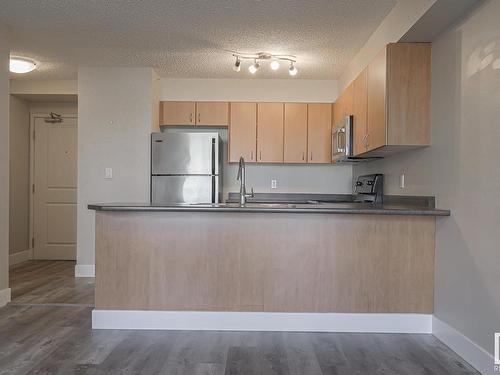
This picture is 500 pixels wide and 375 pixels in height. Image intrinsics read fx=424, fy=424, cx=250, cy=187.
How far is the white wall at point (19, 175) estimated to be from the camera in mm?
5812

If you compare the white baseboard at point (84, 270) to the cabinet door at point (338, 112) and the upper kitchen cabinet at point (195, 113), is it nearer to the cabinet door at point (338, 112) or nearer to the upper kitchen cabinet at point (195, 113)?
the upper kitchen cabinet at point (195, 113)

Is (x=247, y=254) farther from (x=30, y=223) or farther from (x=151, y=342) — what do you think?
(x=30, y=223)

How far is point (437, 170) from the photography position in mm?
2889

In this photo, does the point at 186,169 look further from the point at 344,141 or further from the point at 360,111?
the point at 360,111

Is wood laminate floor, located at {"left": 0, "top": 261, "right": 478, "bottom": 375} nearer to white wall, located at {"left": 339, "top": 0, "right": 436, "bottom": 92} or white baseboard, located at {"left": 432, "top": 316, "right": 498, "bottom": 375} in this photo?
white baseboard, located at {"left": 432, "top": 316, "right": 498, "bottom": 375}

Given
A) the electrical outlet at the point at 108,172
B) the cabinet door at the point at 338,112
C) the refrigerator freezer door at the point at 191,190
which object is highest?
the cabinet door at the point at 338,112

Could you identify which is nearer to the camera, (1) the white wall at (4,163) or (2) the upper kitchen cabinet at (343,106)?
(1) the white wall at (4,163)

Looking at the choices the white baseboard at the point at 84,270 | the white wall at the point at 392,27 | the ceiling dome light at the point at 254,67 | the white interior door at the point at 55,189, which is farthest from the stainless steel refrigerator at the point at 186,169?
the white interior door at the point at 55,189

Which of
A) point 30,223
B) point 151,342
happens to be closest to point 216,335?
point 151,342

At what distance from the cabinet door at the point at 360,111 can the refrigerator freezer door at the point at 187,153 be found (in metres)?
1.55

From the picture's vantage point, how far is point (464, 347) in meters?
2.52

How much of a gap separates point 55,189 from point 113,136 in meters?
1.98

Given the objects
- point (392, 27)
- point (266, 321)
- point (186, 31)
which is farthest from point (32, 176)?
point (392, 27)

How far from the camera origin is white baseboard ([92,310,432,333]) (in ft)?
9.67
